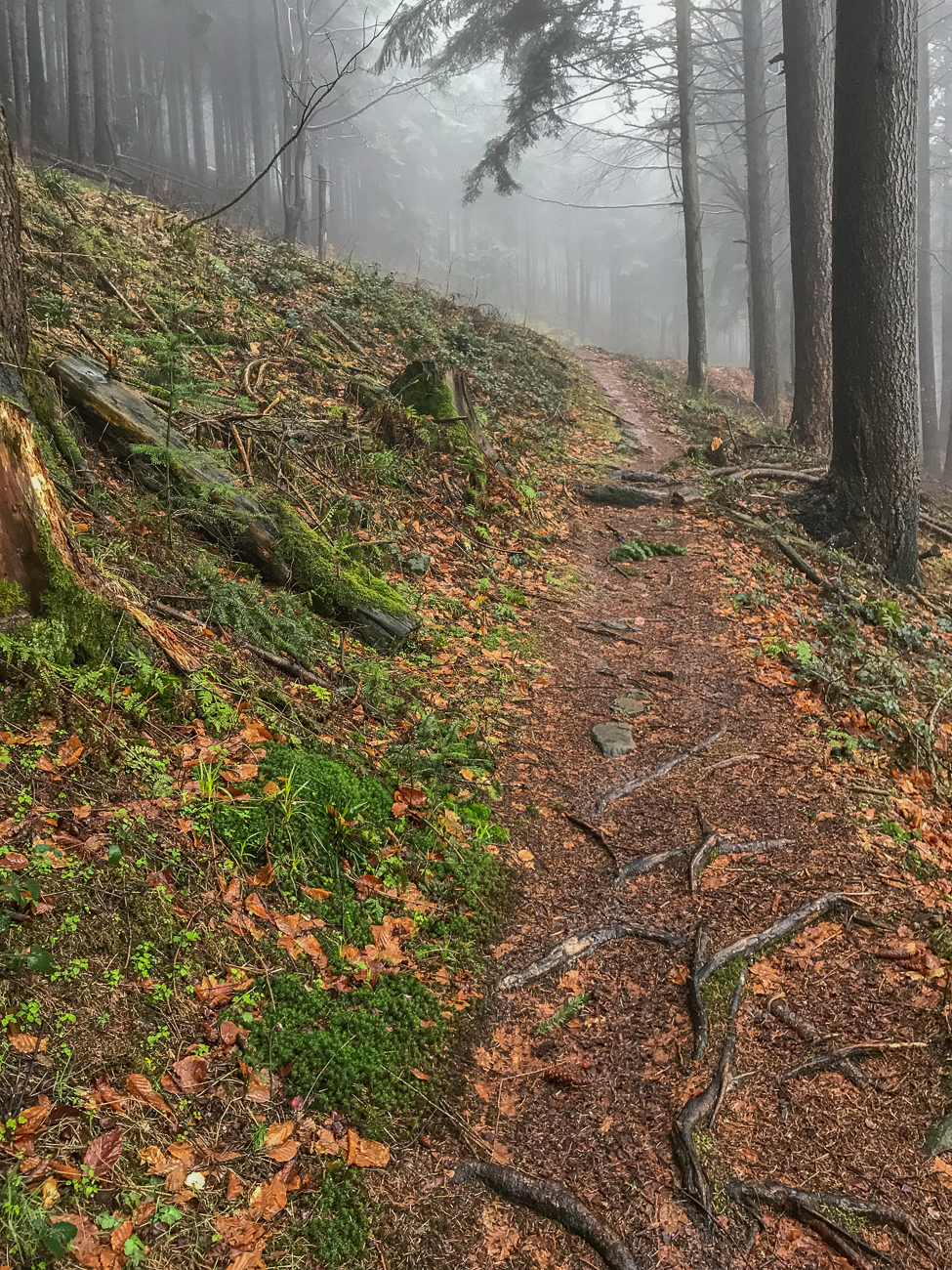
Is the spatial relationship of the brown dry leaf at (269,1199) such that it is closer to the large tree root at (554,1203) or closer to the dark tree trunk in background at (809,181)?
the large tree root at (554,1203)

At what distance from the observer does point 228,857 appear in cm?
300

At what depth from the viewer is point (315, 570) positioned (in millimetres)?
5348

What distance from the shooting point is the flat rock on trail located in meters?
2.26

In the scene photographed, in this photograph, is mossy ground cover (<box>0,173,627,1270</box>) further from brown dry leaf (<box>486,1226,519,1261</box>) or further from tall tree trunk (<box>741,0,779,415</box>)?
tall tree trunk (<box>741,0,779,415</box>)

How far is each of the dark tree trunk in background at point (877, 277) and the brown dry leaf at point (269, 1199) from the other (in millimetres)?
7832

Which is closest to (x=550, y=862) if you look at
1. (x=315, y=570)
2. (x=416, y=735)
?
(x=416, y=735)

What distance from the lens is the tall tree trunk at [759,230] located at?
679 inches

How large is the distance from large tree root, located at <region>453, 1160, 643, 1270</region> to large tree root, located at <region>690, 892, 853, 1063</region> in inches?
32.5

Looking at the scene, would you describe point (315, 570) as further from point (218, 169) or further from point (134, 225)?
point (218, 169)

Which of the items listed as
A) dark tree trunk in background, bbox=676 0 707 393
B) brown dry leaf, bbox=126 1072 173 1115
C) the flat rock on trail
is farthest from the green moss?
dark tree trunk in background, bbox=676 0 707 393

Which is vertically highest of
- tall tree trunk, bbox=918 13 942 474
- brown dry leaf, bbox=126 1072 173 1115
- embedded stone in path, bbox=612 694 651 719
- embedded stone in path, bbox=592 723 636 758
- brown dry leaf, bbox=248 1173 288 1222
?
tall tree trunk, bbox=918 13 942 474

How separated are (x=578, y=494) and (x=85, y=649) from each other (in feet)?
25.7

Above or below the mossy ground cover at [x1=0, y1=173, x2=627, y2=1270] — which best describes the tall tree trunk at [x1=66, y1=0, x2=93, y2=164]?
above

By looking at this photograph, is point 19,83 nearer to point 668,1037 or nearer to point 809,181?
point 809,181
